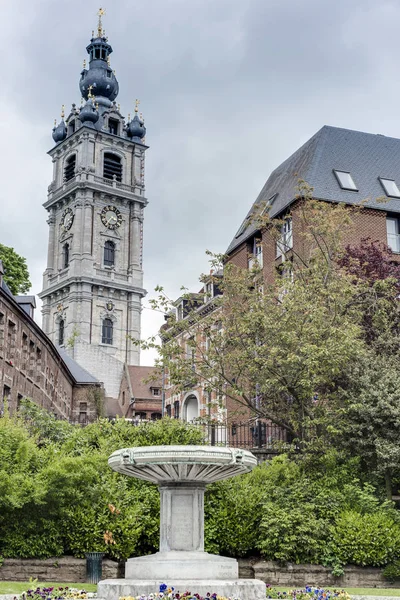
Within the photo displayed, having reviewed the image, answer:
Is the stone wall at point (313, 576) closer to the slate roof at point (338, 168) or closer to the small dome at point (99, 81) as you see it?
the slate roof at point (338, 168)

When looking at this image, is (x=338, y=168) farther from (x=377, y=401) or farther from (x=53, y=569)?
(x=53, y=569)

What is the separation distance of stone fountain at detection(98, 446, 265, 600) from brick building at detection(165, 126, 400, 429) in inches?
808

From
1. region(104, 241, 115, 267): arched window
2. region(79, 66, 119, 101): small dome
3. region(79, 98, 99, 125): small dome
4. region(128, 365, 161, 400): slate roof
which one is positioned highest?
region(79, 66, 119, 101): small dome

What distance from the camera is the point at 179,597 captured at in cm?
1058

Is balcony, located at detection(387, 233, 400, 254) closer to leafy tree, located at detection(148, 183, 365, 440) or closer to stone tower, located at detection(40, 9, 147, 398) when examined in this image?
leafy tree, located at detection(148, 183, 365, 440)

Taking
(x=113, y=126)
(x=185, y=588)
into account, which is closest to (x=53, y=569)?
(x=185, y=588)

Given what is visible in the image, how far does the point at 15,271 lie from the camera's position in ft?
161

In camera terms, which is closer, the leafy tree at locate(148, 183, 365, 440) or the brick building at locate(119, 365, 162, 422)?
the leafy tree at locate(148, 183, 365, 440)

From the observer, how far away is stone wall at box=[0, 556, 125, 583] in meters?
17.4

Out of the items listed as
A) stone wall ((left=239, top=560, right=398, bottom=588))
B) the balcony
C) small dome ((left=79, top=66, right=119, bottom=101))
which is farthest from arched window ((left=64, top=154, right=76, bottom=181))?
stone wall ((left=239, top=560, right=398, bottom=588))

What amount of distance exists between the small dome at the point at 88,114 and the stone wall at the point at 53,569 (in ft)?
304

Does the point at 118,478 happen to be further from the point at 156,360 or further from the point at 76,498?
the point at 156,360

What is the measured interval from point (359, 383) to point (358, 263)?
6336mm

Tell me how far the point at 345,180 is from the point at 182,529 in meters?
27.6
